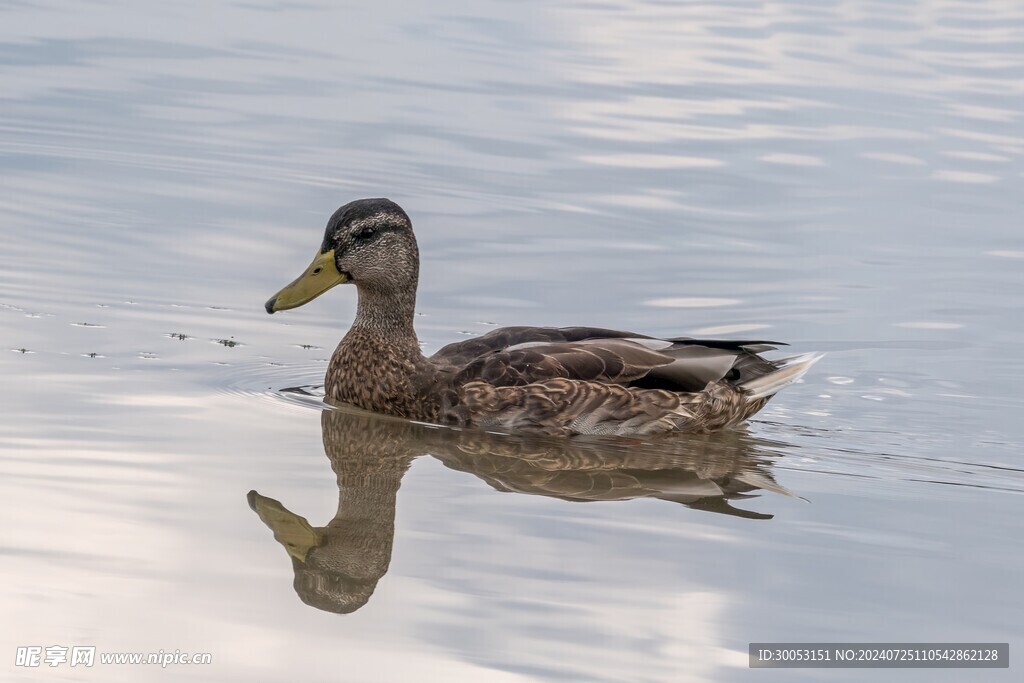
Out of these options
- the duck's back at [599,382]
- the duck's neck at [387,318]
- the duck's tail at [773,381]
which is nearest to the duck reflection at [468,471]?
the duck's back at [599,382]

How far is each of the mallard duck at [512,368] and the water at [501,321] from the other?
337mm

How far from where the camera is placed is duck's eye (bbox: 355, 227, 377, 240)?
11.8 metres

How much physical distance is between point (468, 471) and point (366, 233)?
2475 millimetres

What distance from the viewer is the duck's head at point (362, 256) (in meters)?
11.7

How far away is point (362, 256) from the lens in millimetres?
11875

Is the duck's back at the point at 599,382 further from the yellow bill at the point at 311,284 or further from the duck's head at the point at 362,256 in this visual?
the yellow bill at the point at 311,284

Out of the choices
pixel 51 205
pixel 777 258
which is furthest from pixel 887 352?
pixel 51 205

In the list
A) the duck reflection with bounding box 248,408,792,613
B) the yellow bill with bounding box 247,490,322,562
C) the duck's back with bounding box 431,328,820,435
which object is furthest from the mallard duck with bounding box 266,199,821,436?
the yellow bill with bounding box 247,490,322,562

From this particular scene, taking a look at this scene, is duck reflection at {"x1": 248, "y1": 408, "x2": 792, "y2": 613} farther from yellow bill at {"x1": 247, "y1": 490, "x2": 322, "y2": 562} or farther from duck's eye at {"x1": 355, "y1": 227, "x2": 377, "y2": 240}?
duck's eye at {"x1": 355, "y1": 227, "x2": 377, "y2": 240}

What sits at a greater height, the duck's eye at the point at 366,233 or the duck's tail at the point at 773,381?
the duck's eye at the point at 366,233

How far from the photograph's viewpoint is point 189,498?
8.79 metres

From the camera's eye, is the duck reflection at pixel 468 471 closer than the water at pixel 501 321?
No

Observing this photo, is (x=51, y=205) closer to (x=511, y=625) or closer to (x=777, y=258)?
(x=777, y=258)

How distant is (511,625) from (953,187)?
11.6 metres
